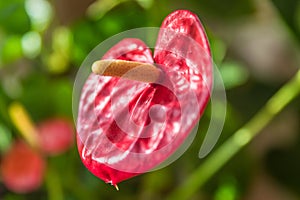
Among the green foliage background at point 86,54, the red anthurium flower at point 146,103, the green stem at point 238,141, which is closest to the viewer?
the red anthurium flower at point 146,103

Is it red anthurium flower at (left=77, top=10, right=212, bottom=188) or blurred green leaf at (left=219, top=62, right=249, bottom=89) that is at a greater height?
red anthurium flower at (left=77, top=10, right=212, bottom=188)

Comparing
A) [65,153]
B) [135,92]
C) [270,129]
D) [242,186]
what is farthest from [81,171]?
[135,92]

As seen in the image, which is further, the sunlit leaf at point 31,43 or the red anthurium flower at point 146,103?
the sunlit leaf at point 31,43

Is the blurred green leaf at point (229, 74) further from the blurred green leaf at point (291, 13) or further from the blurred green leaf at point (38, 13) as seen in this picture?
the blurred green leaf at point (38, 13)

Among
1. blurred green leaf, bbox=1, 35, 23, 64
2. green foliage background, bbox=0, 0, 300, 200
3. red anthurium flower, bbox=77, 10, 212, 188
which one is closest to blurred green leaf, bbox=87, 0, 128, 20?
green foliage background, bbox=0, 0, 300, 200

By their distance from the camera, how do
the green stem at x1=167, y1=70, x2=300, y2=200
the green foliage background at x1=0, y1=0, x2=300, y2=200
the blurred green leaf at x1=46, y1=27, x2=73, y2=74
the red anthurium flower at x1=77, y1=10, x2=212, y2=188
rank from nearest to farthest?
the red anthurium flower at x1=77, y1=10, x2=212, y2=188
the green stem at x1=167, y1=70, x2=300, y2=200
the green foliage background at x1=0, y1=0, x2=300, y2=200
the blurred green leaf at x1=46, y1=27, x2=73, y2=74

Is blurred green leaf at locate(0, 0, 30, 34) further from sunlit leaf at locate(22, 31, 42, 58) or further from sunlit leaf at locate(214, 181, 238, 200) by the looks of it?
sunlit leaf at locate(214, 181, 238, 200)

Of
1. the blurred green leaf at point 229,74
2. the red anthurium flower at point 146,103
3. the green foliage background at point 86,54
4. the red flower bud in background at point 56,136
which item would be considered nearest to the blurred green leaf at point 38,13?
the green foliage background at point 86,54
